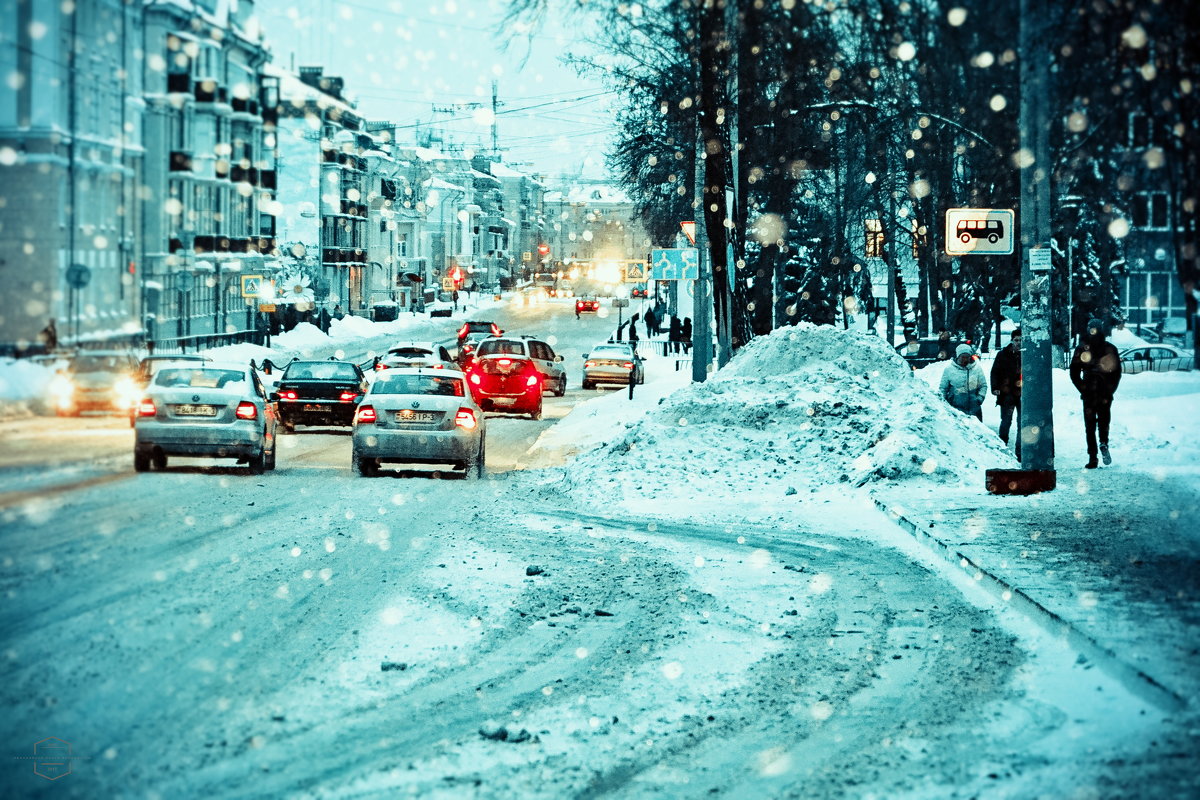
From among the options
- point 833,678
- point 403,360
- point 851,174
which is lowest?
point 833,678

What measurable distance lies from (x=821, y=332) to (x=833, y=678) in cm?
1676

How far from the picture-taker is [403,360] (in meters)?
38.6

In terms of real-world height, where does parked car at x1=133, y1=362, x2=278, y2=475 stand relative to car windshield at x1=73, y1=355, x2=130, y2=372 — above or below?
below

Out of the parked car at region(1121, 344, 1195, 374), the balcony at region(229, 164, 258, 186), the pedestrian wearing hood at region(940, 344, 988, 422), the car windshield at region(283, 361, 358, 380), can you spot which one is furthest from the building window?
the balcony at region(229, 164, 258, 186)

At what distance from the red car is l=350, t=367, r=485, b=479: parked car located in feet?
42.0

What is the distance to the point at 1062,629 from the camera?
369 inches

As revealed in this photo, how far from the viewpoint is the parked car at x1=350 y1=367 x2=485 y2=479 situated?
20.0 metres

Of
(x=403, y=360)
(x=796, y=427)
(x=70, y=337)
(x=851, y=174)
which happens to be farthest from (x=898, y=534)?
(x=70, y=337)

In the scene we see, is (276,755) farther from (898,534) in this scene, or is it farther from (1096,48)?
(898,534)

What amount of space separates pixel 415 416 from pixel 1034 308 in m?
8.38

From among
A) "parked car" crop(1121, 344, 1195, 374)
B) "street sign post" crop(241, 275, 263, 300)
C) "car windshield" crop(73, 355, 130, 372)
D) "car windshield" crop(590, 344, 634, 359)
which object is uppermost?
"street sign post" crop(241, 275, 263, 300)

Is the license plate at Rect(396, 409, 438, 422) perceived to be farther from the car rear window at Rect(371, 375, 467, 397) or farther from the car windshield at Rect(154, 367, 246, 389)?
the car windshield at Rect(154, 367, 246, 389)

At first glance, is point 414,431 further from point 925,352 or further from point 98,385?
point 925,352

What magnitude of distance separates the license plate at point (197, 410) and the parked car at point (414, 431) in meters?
1.86
